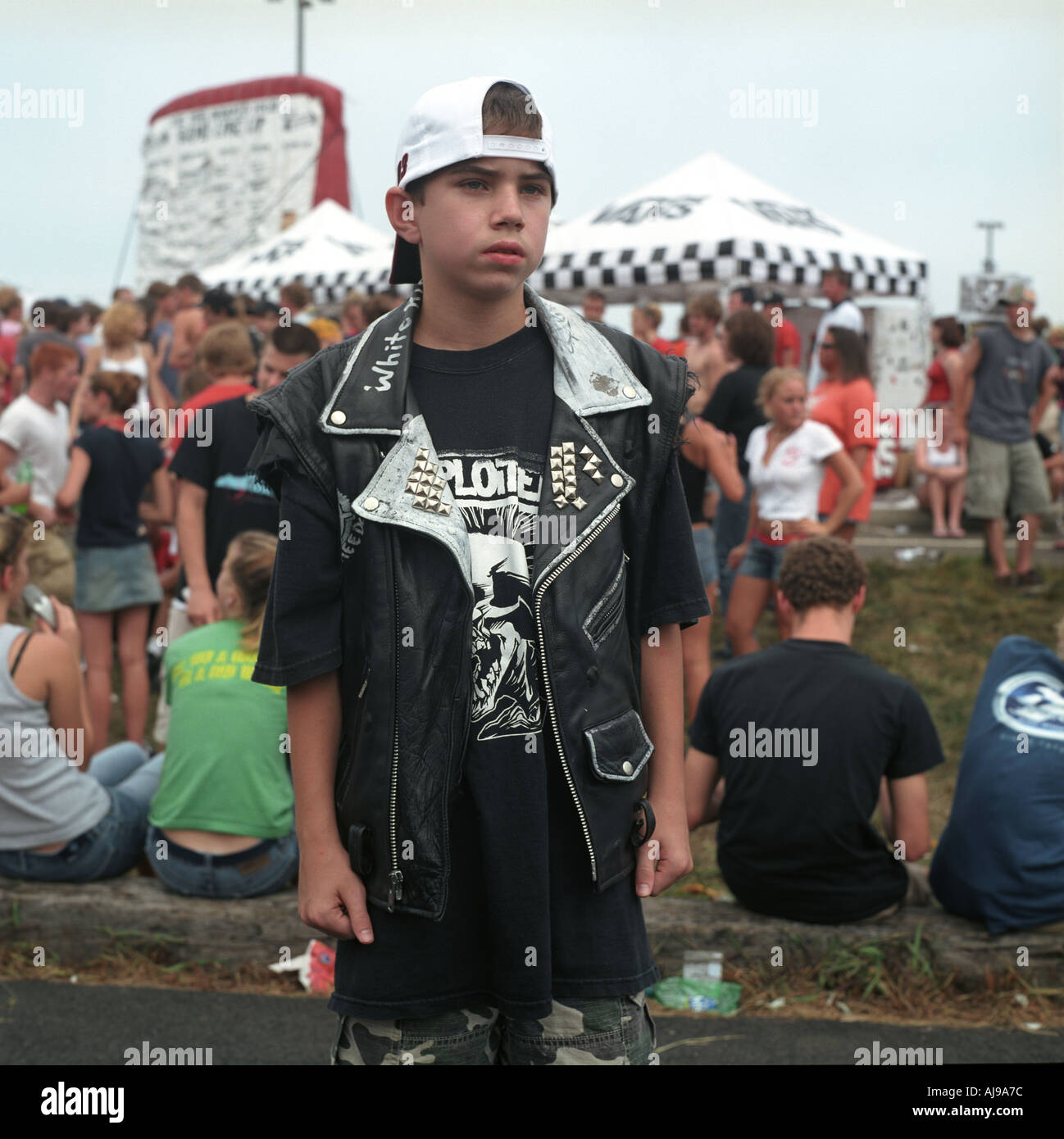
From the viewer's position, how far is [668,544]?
2.15 m

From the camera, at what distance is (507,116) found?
1.98 meters

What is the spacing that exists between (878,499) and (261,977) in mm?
10264

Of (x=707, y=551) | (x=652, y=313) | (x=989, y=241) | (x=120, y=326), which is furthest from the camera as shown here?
(x=989, y=241)

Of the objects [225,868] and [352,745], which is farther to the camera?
[225,868]

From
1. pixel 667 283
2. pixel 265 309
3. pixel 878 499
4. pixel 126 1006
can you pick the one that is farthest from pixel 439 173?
pixel 878 499

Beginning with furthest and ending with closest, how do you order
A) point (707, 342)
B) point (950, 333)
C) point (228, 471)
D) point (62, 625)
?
point (950, 333), point (707, 342), point (228, 471), point (62, 625)

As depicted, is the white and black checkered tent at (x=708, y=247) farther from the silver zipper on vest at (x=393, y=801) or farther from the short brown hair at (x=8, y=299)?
the silver zipper on vest at (x=393, y=801)

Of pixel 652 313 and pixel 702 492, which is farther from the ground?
pixel 652 313

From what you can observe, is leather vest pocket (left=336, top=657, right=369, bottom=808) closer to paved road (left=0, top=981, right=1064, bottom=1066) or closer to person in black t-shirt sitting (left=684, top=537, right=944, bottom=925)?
paved road (left=0, top=981, right=1064, bottom=1066)

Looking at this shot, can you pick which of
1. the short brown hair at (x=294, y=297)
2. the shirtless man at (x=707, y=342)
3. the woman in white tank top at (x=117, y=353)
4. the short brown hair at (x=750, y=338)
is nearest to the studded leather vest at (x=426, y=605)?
the short brown hair at (x=750, y=338)

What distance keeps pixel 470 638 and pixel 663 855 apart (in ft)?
1.65

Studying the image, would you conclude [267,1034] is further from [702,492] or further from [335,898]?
[702,492]

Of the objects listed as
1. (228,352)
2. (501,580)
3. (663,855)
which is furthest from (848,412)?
(501,580)
